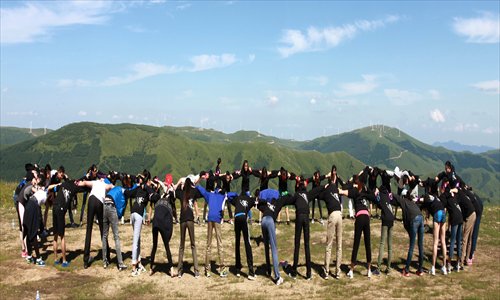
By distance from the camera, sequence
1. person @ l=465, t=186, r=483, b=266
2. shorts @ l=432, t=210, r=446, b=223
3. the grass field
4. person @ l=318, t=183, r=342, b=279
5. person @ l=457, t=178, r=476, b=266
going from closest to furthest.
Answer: the grass field, person @ l=318, t=183, r=342, b=279, shorts @ l=432, t=210, r=446, b=223, person @ l=457, t=178, r=476, b=266, person @ l=465, t=186, r=483, b=266

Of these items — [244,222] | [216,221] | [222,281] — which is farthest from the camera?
[216,221]

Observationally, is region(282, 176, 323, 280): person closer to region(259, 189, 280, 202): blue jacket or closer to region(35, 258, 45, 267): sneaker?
region(259, 189, 280, 202): blue jacket

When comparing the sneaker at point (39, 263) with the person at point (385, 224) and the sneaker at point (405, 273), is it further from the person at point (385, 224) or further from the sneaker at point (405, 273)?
the sneaker at point (405, 273)

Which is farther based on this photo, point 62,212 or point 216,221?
point 62,212

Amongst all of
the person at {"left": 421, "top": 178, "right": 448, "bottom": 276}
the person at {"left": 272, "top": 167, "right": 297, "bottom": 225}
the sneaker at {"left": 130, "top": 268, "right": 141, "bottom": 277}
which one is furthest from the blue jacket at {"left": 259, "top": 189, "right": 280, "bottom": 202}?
the person at {"left": 421, "top": 178, "right": 448, "bottom": 276}

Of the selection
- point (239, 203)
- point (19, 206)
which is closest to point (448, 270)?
point (239, 203)

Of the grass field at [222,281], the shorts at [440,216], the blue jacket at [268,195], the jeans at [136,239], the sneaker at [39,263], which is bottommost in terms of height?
the grass field at [222,281]

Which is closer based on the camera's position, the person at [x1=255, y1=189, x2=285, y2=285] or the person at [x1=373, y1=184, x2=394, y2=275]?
the person at [x1=255, y1=189, x2=285, y2=285]

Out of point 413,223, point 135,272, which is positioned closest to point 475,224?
point 413,223

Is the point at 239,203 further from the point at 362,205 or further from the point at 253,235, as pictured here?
the point at 253,235

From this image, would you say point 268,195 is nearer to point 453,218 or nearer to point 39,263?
point 453,218

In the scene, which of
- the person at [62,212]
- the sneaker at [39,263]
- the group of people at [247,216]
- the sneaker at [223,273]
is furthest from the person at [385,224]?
the sneaker at [39,263]

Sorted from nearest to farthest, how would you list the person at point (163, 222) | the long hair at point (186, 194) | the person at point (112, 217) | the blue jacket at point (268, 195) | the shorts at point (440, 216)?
the person at point (163, 222) < the long hair at point (186, 194) < the blue jacket at point (268, 195) < the person at point (112, 217) < the shorts at point (440, 216)

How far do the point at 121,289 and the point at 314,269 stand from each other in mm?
8310
